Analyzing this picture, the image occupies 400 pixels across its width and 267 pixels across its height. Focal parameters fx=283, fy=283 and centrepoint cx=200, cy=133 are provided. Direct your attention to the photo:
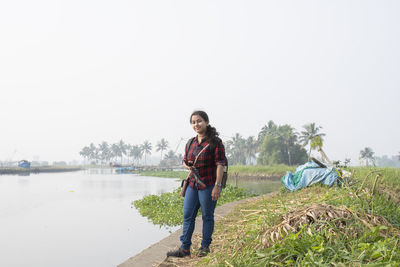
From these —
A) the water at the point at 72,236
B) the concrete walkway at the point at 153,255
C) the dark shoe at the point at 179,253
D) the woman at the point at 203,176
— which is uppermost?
the woman at the point at 203,176

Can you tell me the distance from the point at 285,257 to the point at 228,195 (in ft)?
30.8

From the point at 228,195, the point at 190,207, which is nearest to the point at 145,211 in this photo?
the point at 228,195

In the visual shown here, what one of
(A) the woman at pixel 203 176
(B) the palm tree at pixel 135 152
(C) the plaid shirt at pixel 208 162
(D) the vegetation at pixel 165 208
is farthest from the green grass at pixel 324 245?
(B) the palm tree at pixel 135 152

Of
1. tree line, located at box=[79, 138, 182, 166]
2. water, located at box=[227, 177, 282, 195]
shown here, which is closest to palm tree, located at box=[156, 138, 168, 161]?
tree line, located at box=[79, 138, 182, 166]

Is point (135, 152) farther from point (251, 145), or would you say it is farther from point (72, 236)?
point (72, 236)

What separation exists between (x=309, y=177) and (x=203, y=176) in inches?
240

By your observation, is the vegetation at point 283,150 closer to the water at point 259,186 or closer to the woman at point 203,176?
the water at point 259,186

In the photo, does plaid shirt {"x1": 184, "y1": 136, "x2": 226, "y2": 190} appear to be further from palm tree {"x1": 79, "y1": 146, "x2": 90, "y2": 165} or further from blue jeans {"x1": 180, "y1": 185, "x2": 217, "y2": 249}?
palm tree {"x1": 79, "y1": 146, "x2": 90, "y2": 165}

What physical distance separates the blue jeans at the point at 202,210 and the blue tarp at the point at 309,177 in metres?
5.62

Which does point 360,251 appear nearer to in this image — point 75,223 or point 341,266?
point 341,266

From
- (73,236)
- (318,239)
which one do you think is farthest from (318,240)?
(73,236)

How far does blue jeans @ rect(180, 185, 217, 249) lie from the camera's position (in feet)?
10.3

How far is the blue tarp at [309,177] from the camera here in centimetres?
785

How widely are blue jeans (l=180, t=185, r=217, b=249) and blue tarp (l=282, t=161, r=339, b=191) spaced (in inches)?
221
